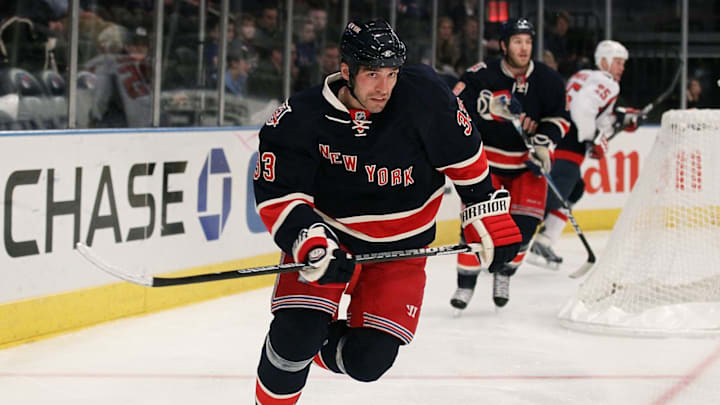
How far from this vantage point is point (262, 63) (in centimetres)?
624

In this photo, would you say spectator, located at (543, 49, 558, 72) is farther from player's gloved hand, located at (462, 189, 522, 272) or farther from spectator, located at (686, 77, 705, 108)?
player's gloved hand, located at (462, 189, 522, 272)

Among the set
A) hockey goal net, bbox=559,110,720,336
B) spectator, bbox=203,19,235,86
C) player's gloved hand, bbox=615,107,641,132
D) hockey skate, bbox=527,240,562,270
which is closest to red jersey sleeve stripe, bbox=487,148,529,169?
hockey goal net, bbox=559,110,720,336

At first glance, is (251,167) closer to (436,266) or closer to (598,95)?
(436,266)

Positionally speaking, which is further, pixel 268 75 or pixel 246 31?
pixel 268 75

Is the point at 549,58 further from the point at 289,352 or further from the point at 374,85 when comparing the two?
the point at 289,352

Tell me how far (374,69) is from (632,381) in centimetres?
160

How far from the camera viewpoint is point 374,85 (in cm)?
241

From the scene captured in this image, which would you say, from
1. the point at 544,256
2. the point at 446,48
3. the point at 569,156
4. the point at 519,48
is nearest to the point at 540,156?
the point at 519,48

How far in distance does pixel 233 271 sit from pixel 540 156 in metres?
2.42

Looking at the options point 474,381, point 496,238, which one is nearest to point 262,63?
point 474,381

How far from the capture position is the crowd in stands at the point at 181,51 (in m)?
4.62

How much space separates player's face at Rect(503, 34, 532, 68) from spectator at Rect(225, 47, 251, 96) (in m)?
1.92

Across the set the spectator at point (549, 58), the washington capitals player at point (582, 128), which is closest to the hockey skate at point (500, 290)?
the washington capitals player at point (582, 128)

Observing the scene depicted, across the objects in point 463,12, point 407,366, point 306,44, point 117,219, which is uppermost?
point 463,12
